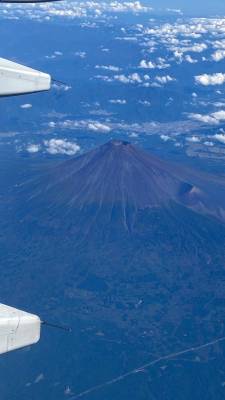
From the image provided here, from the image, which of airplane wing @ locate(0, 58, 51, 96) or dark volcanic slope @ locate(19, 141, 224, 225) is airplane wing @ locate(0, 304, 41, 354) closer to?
airplane wing @ locate(0, 58, 51, 96)

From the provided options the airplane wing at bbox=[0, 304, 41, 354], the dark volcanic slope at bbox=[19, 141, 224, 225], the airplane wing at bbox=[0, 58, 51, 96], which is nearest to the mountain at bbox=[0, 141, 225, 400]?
the dark volcanic slope at bbox=[19, 141, 224, 225]

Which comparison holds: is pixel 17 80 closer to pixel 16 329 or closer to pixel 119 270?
pixel 16 329

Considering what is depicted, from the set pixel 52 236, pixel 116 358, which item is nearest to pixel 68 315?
pixel 116 358

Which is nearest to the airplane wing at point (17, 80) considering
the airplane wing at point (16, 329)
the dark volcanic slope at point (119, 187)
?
the airplane wing at point (16, 329)

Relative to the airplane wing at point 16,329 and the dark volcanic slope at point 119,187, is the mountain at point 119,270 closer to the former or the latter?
the dark volcanic slope at point 119,187

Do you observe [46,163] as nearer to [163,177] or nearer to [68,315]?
[163,177]
